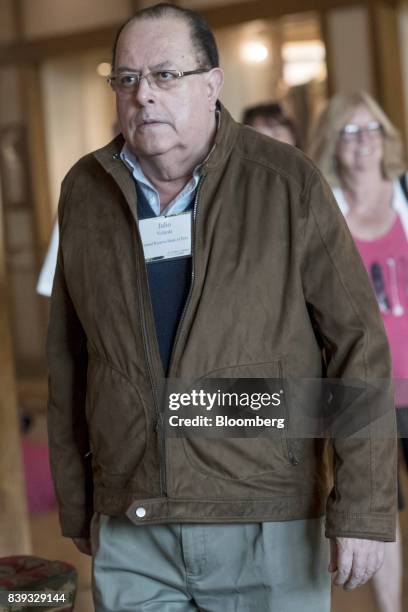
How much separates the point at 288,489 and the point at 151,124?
2.34 feet

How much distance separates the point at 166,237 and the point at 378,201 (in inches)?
73.1

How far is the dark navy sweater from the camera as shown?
204cm

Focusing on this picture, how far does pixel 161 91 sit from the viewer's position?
2.04 m

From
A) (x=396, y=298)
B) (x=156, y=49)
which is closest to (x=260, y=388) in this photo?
(x=156, y=49)

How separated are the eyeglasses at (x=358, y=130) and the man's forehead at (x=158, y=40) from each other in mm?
1976

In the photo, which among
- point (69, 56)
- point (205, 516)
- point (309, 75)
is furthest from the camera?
point (69, 56)

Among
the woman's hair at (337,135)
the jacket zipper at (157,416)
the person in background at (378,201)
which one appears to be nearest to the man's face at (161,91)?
the jacket zipper at (157,416)

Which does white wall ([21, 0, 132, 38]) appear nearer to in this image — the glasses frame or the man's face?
Answer: the glasses frame

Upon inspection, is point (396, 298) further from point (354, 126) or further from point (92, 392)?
point (92, 392)

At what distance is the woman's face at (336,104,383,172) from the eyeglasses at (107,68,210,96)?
189cm

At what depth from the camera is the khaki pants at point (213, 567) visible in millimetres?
2057

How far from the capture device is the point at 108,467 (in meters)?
2.12

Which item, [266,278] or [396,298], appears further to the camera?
[396,298]

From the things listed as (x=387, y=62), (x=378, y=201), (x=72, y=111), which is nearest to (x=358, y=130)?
(x=378, y=201)
